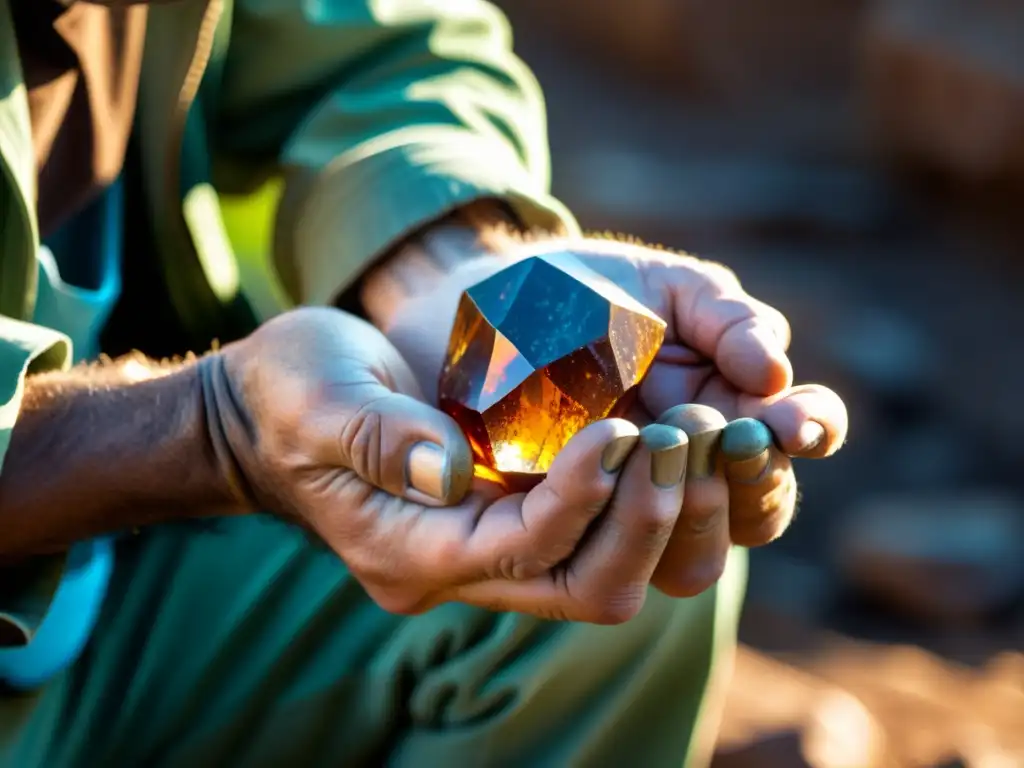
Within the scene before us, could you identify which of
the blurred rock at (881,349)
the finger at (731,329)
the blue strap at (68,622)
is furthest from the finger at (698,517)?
the blurred rock at (881,349)

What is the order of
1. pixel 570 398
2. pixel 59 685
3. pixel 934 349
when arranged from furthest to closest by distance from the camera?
pixel 934 349 → pixel 59 685 → pixel 570 398

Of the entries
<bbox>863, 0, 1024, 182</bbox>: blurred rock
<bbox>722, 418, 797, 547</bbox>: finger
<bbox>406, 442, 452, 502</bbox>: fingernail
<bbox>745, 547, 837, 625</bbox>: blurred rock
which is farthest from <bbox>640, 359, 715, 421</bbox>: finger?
<bbox>863, 0, 1024, 182</bbox>: blurred rock

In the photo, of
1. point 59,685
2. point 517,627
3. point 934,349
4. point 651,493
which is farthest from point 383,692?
point 934,349

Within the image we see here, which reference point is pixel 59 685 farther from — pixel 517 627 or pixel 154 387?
pixel 517 627

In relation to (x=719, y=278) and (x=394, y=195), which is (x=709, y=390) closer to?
(x=719, y=278)

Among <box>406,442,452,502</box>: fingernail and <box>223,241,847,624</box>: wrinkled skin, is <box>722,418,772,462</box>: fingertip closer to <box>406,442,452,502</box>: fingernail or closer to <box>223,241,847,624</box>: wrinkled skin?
<box>223,241,847,624</box>: wrinkled skin

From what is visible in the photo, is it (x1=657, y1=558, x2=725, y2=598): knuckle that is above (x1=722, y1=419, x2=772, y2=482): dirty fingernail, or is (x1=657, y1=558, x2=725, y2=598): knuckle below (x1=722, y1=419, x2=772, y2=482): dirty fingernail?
below
